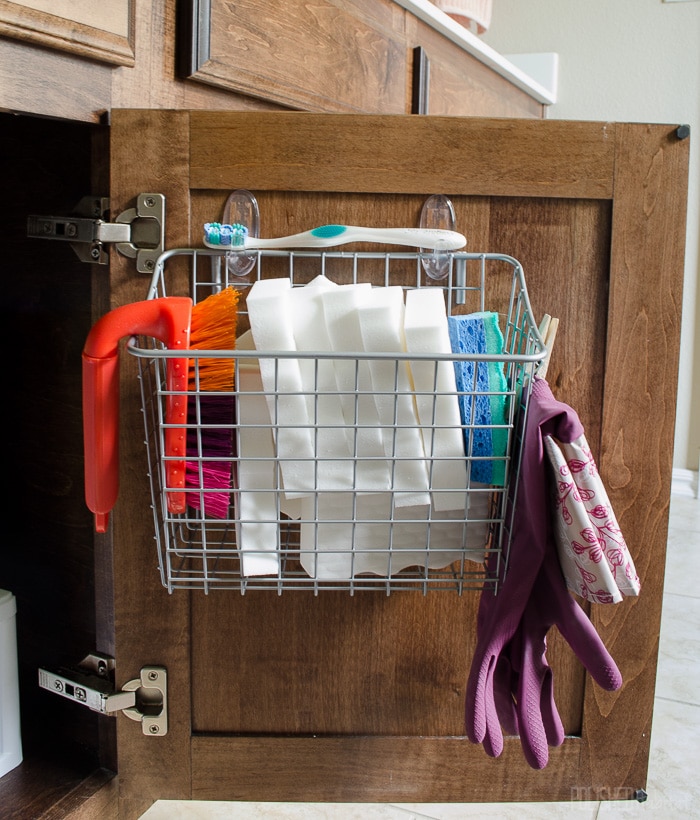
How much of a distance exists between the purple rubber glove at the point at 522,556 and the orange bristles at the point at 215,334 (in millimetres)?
278

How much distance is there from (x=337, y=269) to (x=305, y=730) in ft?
1.75

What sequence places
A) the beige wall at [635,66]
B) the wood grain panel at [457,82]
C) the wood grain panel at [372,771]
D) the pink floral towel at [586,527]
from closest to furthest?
the pink floral towel at [586,527] < the wood grain panel at [372,771] < the wood grain panel at [457,82] < the beige wall at [635,66]

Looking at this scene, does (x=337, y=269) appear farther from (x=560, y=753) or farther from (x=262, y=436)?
(x=560, y=753)

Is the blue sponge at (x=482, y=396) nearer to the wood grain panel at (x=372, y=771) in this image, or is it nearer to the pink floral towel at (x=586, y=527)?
the pink floral towel at (x=586, y=527)

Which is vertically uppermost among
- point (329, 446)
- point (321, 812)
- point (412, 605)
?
point (329, 446)

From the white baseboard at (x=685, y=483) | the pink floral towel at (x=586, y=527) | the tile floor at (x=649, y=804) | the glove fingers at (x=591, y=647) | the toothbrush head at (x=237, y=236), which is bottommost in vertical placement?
the tile floor at (x=649, y=804)

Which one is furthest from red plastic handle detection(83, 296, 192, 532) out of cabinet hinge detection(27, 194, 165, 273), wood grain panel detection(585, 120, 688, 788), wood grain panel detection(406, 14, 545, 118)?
wood grain panel detection(406, 14, 545, 118)

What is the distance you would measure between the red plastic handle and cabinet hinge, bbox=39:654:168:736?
9.4 inches

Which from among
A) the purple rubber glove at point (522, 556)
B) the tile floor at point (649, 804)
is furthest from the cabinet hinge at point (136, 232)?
the tile floor at point (649, 804)

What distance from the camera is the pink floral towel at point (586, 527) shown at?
2.39 feet

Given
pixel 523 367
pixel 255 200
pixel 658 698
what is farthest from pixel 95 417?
pixel 658 698

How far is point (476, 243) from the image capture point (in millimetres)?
877

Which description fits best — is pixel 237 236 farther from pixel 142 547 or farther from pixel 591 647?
pixel 591 647

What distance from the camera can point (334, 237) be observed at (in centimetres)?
84
